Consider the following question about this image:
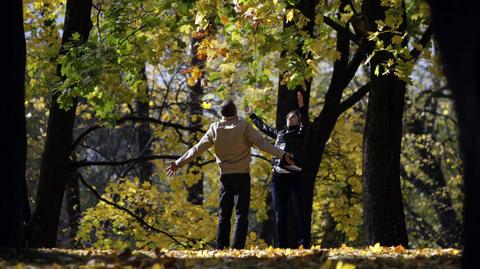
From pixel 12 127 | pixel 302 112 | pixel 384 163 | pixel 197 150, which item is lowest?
pixel 12 127

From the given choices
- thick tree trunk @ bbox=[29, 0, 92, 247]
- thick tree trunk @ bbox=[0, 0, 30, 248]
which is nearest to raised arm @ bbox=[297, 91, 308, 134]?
thick tree trunk @ bbox=[29, 0, 92, 247]

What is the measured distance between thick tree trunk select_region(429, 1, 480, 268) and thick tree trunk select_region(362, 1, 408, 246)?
20.4 ft

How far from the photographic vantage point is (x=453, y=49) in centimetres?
426

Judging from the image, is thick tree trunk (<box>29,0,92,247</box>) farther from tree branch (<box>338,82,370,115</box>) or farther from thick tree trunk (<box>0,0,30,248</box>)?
thick tree trunk (<box>0,0,30,248</box>)

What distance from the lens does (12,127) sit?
23.1ft

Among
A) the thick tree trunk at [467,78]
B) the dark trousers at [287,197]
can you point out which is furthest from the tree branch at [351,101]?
the thick tree trunk at [467,78]

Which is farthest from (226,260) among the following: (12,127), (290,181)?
(290,181)

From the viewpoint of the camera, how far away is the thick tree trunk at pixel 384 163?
10570 mm

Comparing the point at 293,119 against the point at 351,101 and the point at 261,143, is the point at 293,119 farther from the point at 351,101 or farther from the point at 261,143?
the point at 351,101

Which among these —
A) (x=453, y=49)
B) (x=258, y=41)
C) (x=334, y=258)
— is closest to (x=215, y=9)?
(x=258, y=41)

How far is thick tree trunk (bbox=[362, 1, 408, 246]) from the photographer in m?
10.6

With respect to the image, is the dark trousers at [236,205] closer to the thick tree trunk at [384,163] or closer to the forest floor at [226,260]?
the forest floor at [226,260]

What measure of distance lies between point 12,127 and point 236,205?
291cm

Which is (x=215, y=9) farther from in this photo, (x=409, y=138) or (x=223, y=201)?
(x=409, y=138)
